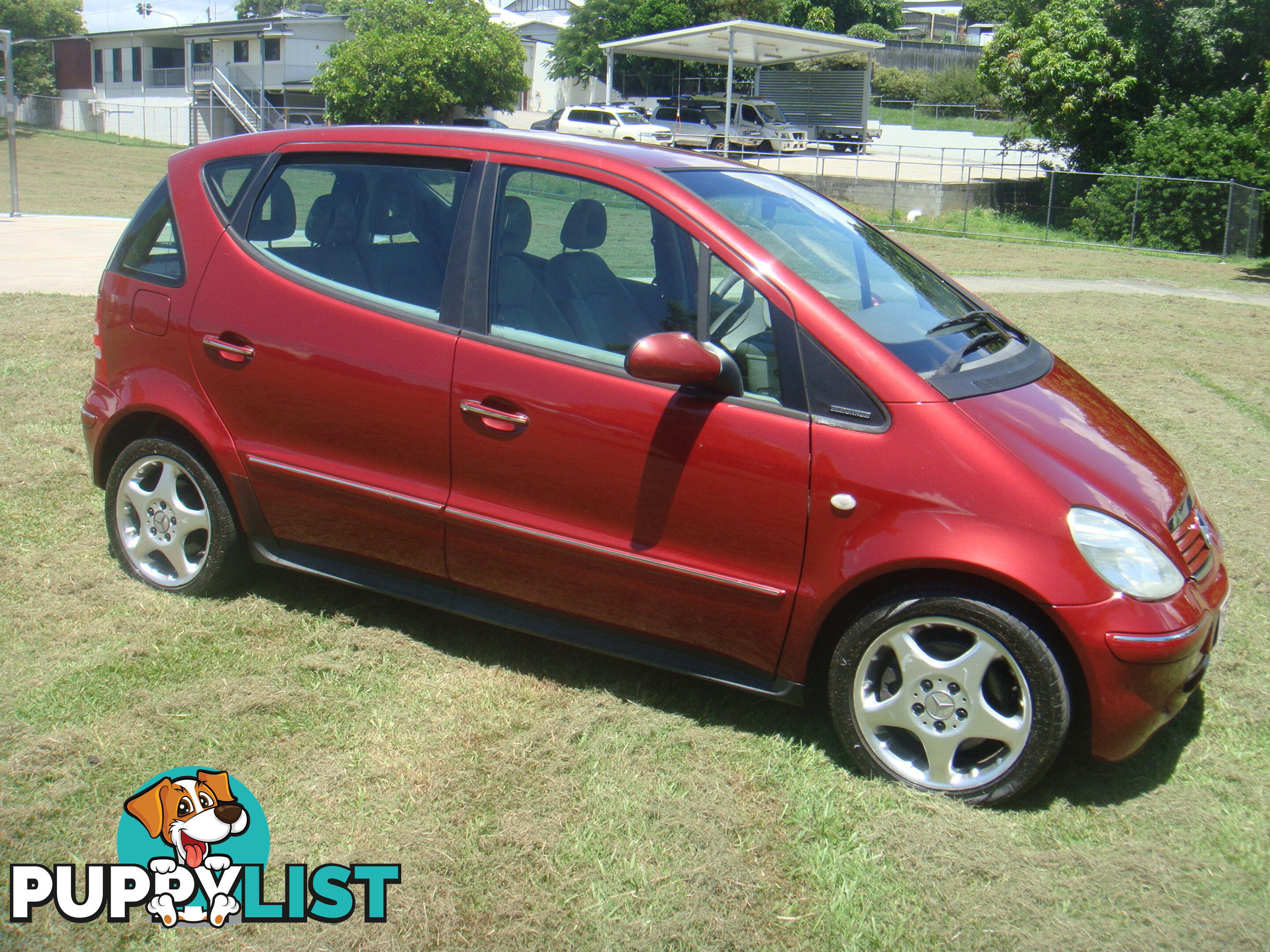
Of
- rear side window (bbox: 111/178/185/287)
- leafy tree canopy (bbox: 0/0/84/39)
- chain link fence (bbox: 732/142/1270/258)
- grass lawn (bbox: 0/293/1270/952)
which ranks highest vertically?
leafy tree canopy (bbox: 0/0/84/39)

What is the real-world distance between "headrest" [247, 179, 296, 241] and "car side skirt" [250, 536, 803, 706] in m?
1.13

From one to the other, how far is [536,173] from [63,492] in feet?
11.2

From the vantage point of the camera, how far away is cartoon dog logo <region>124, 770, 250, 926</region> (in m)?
2.93

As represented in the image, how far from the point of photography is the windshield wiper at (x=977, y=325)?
367 cm

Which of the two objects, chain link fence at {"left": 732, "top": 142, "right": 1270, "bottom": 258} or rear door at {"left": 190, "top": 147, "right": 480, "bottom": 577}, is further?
chain link fence at {"left": 732, "top": 142, "right": 1270, "bottom": 258}

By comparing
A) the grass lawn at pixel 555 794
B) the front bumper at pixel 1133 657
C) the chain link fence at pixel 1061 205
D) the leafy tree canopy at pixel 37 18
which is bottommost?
the grass lawn at pixel 555 794

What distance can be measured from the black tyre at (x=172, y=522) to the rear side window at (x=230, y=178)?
0.93 m

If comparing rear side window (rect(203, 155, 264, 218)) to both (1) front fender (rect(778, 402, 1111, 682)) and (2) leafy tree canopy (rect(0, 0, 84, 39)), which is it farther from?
(2) leafy tree canopy (rect(0, 0, 84, 39))

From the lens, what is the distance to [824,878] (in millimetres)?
2912

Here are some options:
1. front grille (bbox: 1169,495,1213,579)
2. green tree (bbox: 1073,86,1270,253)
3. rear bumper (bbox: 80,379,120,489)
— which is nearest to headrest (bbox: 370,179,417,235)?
rear bumper (bbox: 80,379,120,489)

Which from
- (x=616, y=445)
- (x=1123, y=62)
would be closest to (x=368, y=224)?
(x=616, y=445)

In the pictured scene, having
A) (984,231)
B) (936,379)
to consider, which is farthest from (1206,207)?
(936,379)

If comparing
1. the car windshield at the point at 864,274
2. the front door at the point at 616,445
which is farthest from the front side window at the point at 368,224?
the car windshield at the point at 864,274

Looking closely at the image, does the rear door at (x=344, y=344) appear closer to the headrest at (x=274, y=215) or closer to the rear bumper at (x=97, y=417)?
the headrest at (x=274, y=215)
